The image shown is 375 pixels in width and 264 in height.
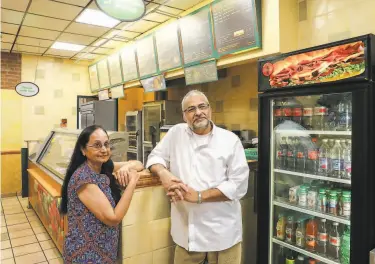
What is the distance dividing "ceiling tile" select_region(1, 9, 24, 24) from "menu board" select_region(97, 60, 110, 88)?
2145mm

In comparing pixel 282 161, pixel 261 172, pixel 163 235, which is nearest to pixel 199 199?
pixel 163 235

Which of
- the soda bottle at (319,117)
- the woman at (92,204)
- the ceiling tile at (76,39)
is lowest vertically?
the woman at (92,204)

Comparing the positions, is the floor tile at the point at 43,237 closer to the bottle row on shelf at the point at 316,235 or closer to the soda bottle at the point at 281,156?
the bottle row on shelf at the point at 316,235

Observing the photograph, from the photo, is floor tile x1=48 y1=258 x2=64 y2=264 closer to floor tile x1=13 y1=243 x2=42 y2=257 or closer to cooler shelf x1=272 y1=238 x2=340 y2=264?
floor tile x1=13 y1=243 x2=42 y2=257

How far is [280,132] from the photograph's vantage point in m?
2.52

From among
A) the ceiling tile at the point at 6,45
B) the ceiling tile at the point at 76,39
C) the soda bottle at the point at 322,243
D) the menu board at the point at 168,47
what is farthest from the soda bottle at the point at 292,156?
the ceiling tile at the point at 6,45

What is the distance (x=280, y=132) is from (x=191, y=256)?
4.31 feet

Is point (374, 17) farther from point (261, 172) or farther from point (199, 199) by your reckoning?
point (199, 199)

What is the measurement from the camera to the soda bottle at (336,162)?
2.17m

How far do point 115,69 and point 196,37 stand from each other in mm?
2949

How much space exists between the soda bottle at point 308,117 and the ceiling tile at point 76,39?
470 cm

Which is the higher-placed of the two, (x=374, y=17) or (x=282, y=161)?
(x=374, y=17)

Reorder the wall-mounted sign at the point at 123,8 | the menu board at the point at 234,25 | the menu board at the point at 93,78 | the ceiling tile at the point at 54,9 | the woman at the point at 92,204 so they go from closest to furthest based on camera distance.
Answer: the woman at the point at 92,204, the wall-mounted sign at the point at 123,8, the menu board at the point at 234,25, the ceiling tile at the point at 54,9, the menu board at the point at 93,78

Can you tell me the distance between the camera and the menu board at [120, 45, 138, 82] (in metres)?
5.58
